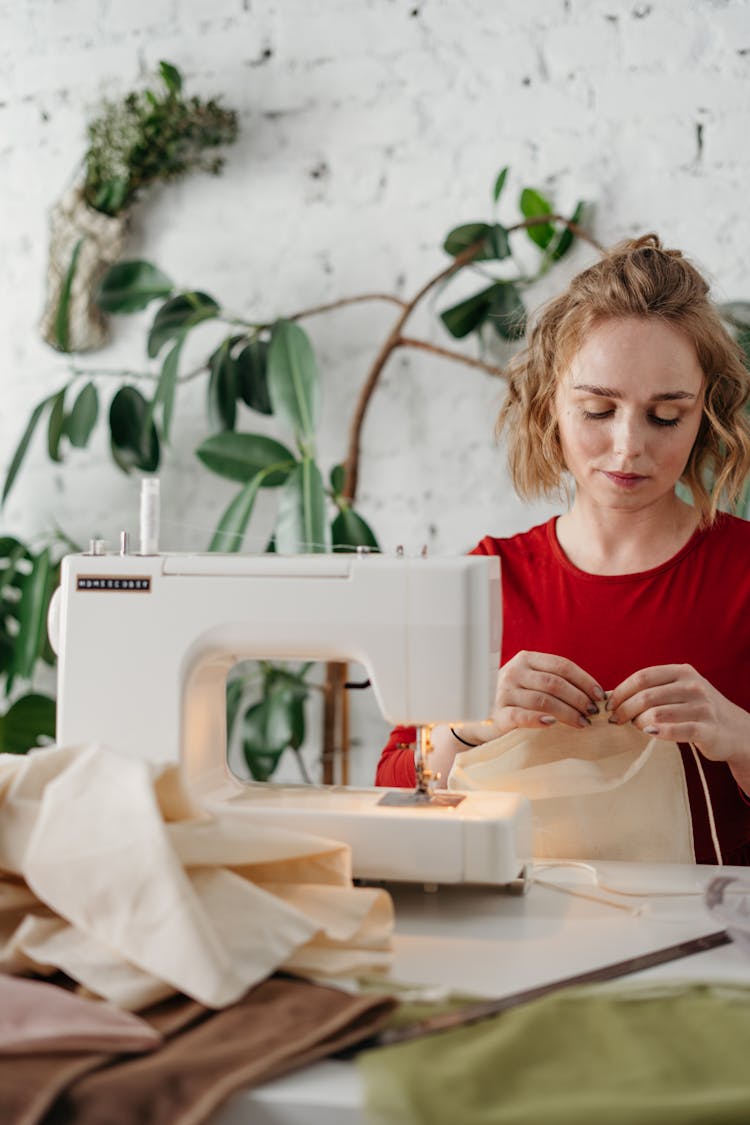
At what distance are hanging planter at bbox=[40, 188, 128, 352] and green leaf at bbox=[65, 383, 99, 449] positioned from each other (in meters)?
0.17

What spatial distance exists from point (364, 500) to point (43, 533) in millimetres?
829

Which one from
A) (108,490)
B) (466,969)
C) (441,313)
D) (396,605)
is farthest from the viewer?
(108,490)

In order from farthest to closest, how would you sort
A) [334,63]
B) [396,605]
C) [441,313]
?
[334,63], [441,313], [396,605]

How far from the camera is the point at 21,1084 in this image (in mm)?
718

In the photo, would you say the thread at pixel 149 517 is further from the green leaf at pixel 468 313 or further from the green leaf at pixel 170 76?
the green leaf at pixel 170 76

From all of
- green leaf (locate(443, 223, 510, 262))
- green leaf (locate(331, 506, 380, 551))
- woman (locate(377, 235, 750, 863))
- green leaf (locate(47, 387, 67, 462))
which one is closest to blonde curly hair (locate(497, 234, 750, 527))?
woman (locate(377, 235, 750, 863))

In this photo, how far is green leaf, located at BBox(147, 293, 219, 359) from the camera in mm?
2674

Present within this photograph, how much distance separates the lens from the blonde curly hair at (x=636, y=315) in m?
1.54

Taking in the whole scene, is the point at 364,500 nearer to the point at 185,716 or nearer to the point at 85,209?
the point at 85,209

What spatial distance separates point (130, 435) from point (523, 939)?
6.38 ft

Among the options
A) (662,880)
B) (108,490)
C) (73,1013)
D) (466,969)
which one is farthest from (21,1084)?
(108,490)

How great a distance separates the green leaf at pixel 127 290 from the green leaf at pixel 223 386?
0.71 feet

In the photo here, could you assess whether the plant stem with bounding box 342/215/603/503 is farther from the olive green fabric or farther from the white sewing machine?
the olive green fabric

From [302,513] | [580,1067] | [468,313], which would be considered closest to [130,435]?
[302,513]
